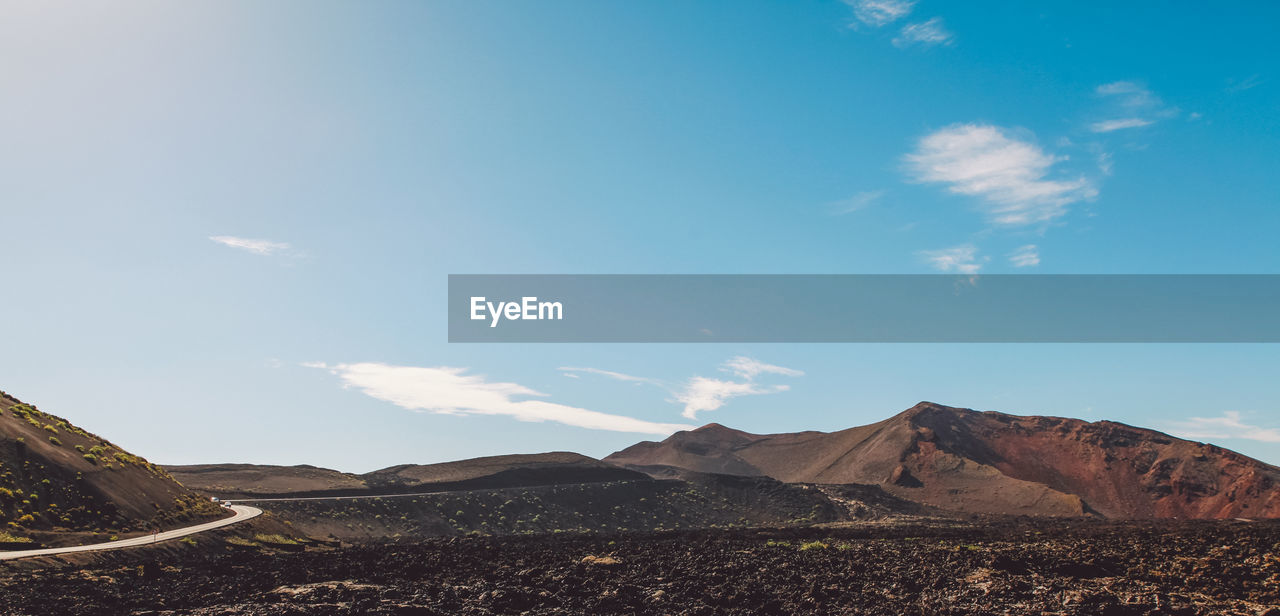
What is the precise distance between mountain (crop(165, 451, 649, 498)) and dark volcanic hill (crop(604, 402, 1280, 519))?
140 feet

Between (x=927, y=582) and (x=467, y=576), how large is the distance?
1753 centimetres

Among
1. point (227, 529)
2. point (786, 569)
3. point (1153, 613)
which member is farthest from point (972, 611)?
point (227, 529)

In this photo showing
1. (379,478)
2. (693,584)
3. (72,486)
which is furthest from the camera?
(379,478)

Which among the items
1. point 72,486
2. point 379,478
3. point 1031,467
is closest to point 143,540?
point 72,486

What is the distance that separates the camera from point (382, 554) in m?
40.6

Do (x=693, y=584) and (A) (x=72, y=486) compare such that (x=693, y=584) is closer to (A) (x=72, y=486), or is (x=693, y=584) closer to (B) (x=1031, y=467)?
(A) (x=72, y=486)

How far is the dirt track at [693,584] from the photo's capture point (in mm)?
21094

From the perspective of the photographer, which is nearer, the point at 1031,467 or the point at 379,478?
the point at 379,478

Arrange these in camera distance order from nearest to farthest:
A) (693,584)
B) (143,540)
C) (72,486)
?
(693,584) < (143,540) < (72,486)

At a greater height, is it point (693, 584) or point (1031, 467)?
point (693, 584)

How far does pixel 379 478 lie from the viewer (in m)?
111

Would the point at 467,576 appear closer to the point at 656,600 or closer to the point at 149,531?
the point at 656,600

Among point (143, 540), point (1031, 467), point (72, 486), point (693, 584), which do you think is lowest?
point (1031, 467)

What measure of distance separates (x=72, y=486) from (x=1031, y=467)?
431ft
